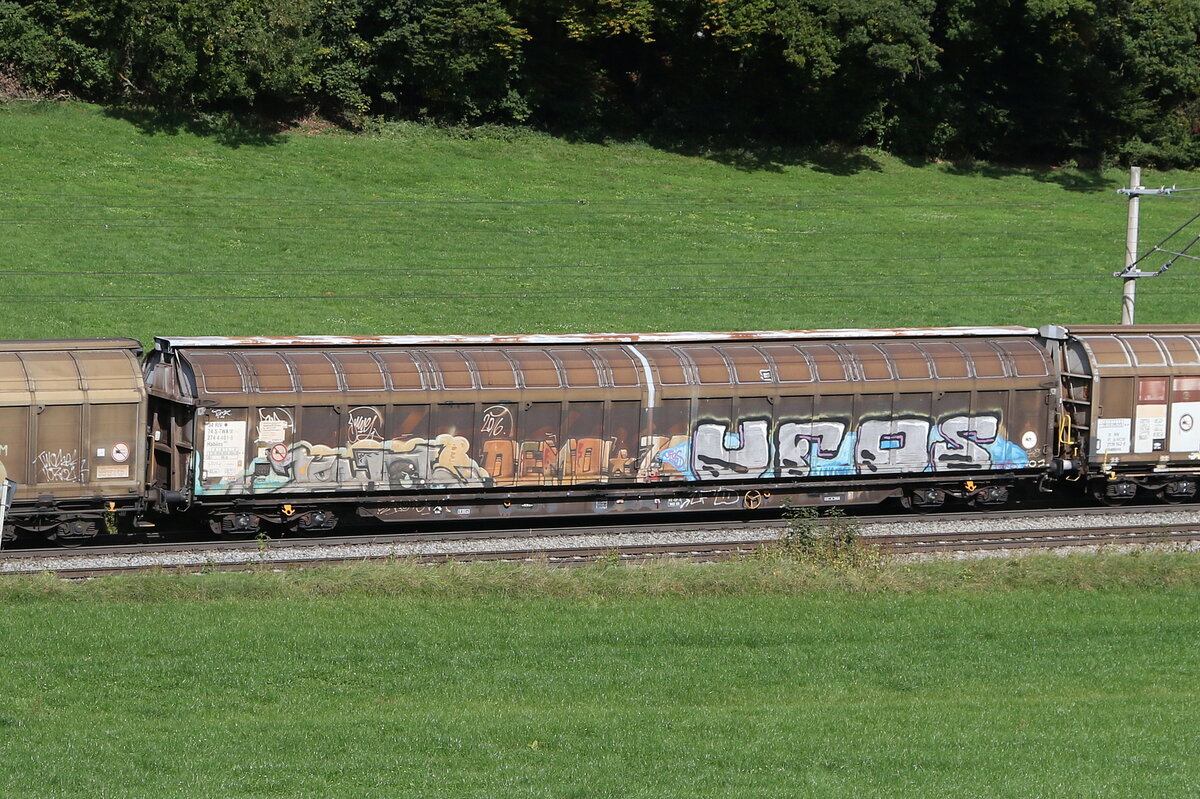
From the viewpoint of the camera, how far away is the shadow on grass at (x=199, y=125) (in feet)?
160

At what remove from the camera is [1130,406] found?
26.6 metres

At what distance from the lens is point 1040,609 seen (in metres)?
19.2

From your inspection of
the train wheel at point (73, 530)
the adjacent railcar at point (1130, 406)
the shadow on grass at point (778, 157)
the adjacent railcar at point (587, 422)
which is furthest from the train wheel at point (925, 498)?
the shadow on grass at point (778, 157)

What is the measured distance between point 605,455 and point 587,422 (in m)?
0.70

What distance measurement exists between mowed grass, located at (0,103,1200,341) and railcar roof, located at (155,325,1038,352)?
1225cm

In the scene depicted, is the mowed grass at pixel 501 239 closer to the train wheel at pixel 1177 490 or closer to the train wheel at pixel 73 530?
the train wheel at pixel 73 530

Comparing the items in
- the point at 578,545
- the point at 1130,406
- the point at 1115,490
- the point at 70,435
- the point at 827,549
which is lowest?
the point at 578,545

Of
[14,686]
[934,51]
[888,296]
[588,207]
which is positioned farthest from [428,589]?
[934,51]

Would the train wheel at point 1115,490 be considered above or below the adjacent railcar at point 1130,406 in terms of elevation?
below

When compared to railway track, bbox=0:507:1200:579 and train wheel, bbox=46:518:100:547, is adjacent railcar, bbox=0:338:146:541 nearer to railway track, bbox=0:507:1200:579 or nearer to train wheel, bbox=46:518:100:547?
train wheel, bbox=46:518:100:547

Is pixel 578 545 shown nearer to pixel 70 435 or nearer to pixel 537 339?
pixel 537 339

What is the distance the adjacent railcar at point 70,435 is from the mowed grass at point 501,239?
39.2 feet

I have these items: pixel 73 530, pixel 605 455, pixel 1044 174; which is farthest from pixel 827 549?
pixel 1044 174

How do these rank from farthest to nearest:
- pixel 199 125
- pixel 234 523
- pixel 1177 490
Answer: pixel 199 125 < pixel 1177 490 < pixel 234 523
